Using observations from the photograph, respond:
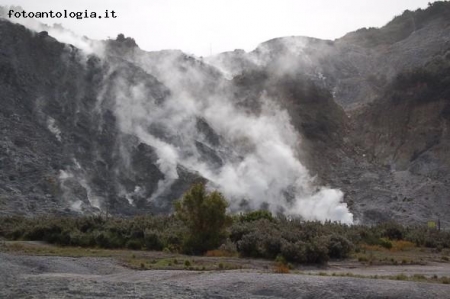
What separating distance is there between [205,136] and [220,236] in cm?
3182

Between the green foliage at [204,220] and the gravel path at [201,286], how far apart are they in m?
9.93

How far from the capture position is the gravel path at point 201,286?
1509 centimetres

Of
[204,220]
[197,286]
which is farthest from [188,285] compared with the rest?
[204,220]

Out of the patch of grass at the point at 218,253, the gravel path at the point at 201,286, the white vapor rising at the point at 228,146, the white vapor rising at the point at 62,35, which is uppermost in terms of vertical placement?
the white vapor rising at the point at 62,35

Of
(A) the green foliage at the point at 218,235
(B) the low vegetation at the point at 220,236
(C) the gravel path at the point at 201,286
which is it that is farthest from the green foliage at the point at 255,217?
(C) the gravel path at the point at 201,286

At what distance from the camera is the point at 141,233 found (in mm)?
32719

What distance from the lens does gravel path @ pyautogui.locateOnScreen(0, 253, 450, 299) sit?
15.1m

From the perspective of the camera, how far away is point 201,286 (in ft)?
52.6

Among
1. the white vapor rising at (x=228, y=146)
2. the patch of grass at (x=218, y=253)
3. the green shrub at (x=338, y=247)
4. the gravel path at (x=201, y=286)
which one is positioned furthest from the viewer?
the white vapor rising at (x=228, y=146)

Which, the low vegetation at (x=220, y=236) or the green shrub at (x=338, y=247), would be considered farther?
the green shrub at (x=338, y=247)

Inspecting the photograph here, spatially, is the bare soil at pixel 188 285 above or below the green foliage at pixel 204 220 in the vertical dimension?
below

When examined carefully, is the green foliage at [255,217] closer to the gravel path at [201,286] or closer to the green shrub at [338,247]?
the green shrub at [338,247]

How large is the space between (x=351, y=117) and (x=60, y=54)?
41721mm

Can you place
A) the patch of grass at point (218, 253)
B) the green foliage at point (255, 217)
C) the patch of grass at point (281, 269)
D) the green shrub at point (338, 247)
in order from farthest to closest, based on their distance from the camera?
the green foliage at point (255, 217) → the patch of grass at point (218, 253) → the green shrub at point (338, 247) → the patch of grass at point (281, 269)
